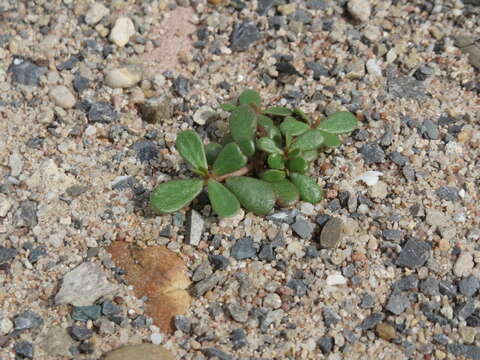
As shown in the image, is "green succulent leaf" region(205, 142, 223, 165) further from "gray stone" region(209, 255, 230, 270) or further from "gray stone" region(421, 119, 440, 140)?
"gray stone" region(421, 119, 440, 140)

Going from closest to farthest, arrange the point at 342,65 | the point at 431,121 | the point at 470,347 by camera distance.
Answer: the point at 470,347, the point at 431,121, the point at 342,65

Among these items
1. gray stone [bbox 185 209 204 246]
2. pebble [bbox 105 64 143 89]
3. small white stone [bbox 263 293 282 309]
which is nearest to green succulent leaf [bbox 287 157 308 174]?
gray stone [bbox 185 209 204 246]

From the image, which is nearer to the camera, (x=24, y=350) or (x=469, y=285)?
(x=24, y=350)

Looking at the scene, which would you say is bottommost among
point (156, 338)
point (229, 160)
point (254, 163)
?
point (156, 338)

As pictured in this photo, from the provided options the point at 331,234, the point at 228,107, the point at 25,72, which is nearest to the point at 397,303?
the point at 331,234

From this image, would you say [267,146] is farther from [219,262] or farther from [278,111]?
[219,262]

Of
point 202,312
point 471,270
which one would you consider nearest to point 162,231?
point 202,312

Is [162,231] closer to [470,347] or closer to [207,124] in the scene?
[207,124]
